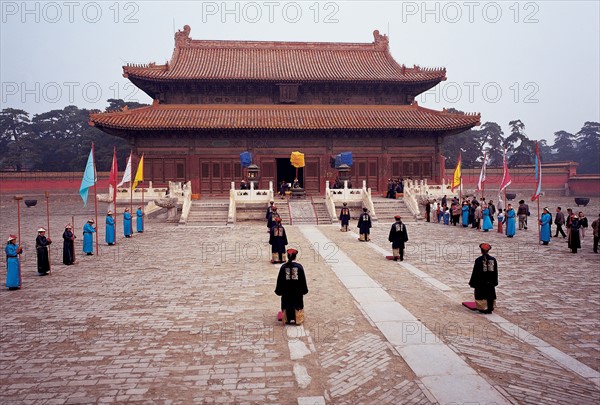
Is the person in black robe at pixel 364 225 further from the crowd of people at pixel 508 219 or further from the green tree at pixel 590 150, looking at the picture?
the green tree at pixel 590 150

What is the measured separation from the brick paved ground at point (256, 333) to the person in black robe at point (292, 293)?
241 millimetres

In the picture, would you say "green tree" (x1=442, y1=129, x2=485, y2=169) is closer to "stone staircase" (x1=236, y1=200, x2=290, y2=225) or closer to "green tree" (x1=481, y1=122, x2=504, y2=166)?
"green tree" (x1=481, y1=122, x2=504, y2=166)

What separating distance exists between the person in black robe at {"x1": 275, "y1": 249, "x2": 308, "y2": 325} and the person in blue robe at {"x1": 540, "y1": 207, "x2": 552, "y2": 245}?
1164 centimetres

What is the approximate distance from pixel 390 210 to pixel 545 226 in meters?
9.81

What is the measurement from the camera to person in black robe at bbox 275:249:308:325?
22.6 ft

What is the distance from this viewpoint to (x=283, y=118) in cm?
2872

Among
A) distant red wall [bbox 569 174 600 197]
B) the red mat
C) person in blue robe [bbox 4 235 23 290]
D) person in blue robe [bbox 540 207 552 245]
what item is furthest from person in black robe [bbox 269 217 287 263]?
distant red wall [bbox 569 174 600 197]

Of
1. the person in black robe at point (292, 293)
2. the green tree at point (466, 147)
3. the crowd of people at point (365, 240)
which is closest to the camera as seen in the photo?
the person in black robe at point (292, 293)

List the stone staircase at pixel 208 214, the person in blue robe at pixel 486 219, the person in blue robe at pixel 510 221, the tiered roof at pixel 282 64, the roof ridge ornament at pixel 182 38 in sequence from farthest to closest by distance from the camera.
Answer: the roof ridge ornament at pixel 182 38
the tiered roof at pixel 282 64
the stone staircase at pixel 208 214
the person in blue robe at pixel 486 219
the person in blue robe at pixel 510 221

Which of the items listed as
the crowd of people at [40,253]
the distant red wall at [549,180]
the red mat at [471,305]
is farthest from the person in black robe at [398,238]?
the distant red wall at [549,180]

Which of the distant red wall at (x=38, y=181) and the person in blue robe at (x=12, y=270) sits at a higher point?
the distant red wall at (x=38, y=181)

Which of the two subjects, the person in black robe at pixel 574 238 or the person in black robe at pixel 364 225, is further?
the person in black robe at pixel 364 225

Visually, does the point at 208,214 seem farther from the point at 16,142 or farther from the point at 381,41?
the point at 16,142

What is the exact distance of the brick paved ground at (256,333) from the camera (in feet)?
15.8
